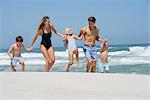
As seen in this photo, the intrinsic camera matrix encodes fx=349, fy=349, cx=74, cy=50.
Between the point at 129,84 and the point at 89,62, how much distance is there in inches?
90.0

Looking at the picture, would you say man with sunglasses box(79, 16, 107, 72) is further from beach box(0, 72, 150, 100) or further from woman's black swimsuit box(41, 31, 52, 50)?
beach box(0, 72, 150, 100)

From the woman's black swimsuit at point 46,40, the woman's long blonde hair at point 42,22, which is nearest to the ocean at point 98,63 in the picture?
the woman's black swimsuit at point 46,40

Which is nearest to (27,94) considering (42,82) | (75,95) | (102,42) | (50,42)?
(75,95)

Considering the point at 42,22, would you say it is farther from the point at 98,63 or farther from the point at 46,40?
the point at 98,63

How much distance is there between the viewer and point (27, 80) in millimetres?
7516

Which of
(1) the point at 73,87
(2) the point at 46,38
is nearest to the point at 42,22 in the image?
(2) the point at 46,38

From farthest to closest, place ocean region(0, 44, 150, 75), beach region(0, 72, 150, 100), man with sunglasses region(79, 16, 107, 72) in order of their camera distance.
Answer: ocean region(0, 44, 150, 75), man with sunglasses region(79, 16, 107, 72), beach region(0, 72, 150, 100)

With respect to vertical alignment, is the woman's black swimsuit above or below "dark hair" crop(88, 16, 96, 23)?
below

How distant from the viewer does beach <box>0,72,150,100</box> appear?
563cm

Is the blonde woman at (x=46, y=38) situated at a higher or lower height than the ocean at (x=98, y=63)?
higher

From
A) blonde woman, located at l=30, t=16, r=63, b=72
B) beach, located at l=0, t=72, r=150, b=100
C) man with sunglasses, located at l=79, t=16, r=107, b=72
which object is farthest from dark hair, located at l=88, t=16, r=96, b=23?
beach, located at l=0, t=72, r=150, b=100

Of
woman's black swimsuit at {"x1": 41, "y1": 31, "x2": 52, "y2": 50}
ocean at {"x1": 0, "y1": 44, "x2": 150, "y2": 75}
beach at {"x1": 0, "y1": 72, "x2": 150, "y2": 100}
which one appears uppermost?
woman's black swimsuit at {"x1": 41, "y1": 31, "x2": 52, "y2": 50}

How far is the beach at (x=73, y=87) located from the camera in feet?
18.5

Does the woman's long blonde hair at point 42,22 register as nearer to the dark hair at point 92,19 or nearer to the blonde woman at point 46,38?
the blonde woman at point 46,38
